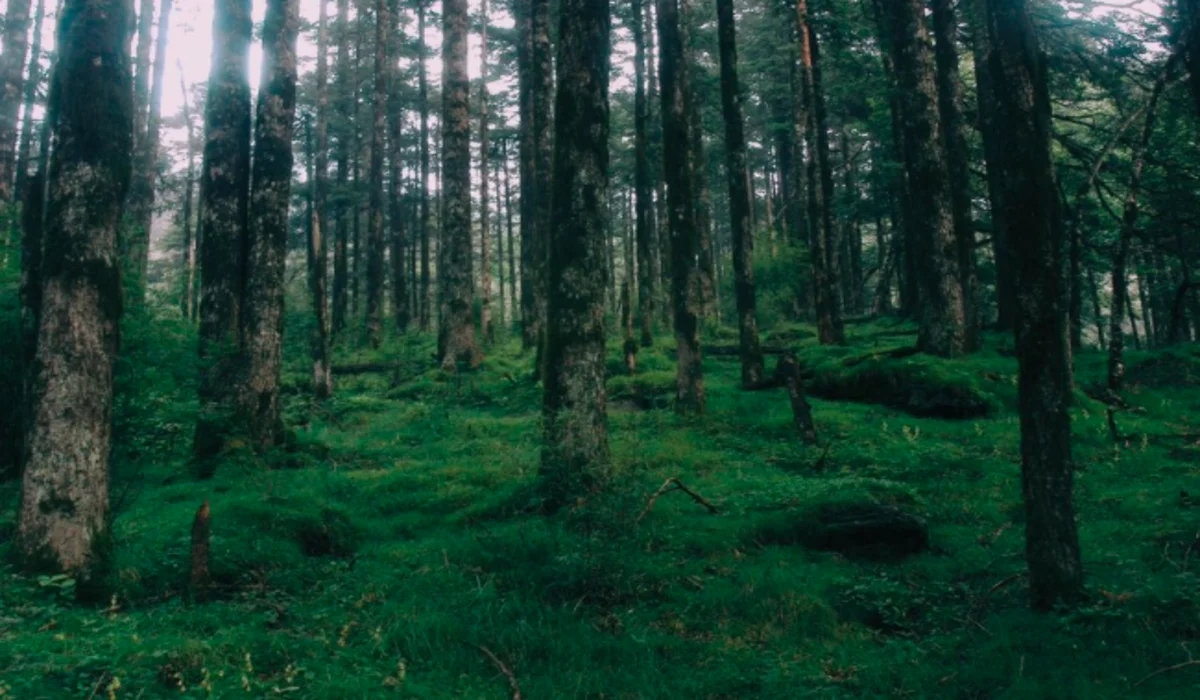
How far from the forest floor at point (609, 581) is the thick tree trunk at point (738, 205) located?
3.63 m

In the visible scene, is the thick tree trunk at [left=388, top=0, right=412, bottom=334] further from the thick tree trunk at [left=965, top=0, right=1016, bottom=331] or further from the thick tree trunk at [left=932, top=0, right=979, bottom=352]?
the thick tree trunk at [left=965, top=0, right=1016, bottom=331]

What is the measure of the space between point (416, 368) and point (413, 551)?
14.6 meters

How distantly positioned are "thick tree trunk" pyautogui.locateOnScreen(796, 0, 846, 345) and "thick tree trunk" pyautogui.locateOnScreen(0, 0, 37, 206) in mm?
18882

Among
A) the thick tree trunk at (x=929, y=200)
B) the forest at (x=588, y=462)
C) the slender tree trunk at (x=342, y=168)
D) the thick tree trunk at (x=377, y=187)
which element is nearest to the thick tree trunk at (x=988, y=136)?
the forest at (x=588, y=462)

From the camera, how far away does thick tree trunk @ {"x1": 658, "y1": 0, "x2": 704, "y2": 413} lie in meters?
12.8

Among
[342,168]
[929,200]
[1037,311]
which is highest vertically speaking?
[342,168]

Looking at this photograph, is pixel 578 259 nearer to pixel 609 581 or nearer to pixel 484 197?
pixel 609 581

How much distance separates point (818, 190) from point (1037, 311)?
48.6ft

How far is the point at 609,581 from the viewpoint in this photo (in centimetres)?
584


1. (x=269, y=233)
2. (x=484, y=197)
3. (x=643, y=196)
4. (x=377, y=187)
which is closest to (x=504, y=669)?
(x=269, y=233)

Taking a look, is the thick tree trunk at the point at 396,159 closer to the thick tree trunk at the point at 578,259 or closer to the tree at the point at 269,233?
the tree at the point at 269,233

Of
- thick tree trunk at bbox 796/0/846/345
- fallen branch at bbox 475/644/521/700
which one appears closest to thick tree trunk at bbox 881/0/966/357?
thick tree trunk at bbox 796/0/846/345

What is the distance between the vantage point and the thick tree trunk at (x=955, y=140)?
635 inches

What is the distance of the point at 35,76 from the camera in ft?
77.0
